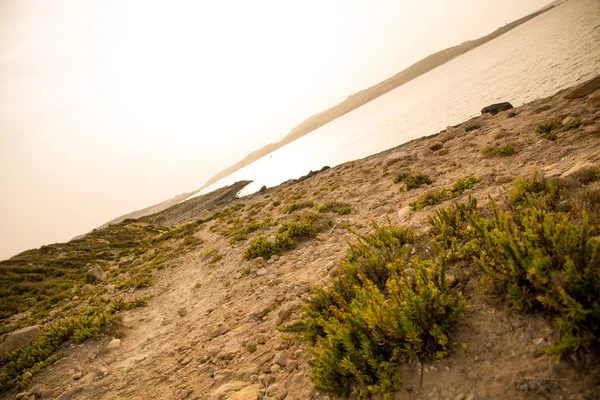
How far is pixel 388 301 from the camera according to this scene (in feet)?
12.1

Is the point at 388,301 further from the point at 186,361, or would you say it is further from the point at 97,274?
the point at 97,274

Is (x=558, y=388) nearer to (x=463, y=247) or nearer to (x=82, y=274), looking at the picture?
(x=463, y=247)

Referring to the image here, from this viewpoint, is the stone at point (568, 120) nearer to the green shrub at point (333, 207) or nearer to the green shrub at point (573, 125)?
the green shrub at point (573, 125)

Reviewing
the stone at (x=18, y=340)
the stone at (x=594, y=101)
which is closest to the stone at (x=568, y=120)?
the stone at (x=594, y=101)

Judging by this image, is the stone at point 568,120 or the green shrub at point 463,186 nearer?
the green shrub at point 463,186

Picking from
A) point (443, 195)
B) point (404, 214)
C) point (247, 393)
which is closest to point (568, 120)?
point (443, 195)

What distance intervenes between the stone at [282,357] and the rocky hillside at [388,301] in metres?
0.02

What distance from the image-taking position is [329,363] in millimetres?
3131

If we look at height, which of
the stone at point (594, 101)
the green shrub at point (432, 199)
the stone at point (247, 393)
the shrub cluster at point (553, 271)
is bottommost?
the stone at point (594, 101)

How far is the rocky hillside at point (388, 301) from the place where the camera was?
253cm

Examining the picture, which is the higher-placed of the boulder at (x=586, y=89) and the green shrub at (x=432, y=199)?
the green shrub at (x=432, y=199)

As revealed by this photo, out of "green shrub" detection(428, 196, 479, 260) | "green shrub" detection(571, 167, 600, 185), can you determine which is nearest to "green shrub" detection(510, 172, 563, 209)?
"green shrub" detection(571, 167, 600, 185)

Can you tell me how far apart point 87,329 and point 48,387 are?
1.86m

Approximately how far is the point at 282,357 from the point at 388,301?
1.95 meters
